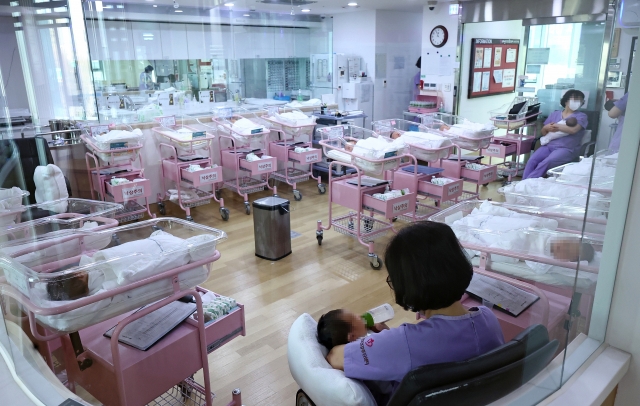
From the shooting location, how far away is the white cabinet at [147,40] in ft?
19.4

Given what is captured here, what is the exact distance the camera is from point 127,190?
442cm

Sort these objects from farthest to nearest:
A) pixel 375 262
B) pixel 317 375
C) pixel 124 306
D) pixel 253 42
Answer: pixel 253 42 → pixel 375 262 → pixel 124 306 → pixel 317 375

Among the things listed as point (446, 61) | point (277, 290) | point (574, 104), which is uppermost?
point (446, 61)

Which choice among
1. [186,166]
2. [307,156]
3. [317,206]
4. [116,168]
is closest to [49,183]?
[116,168]

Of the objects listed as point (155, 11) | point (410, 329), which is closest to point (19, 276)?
point (410, 329)

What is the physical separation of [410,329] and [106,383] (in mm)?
1077

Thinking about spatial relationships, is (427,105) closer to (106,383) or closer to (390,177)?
(390,177)

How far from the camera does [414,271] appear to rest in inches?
49.8

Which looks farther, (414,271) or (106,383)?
(106,383)

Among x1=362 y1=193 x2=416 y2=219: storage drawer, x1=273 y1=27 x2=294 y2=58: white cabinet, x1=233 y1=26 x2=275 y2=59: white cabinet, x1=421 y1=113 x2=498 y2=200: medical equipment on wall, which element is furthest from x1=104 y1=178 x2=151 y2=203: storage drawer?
x1=273 y1=27 x2=294 y2=58: white cabinet

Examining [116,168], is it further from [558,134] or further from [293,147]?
[558,134]

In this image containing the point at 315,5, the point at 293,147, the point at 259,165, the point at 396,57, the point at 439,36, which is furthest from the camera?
the point at 396,57

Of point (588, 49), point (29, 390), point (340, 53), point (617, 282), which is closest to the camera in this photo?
point (29, 390)

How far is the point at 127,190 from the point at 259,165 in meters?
1.48
